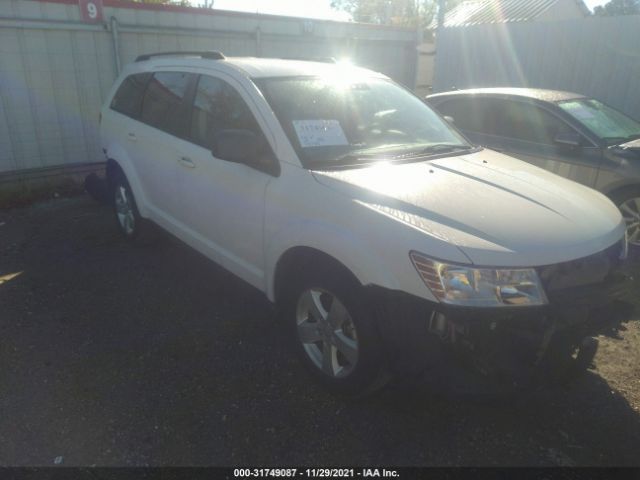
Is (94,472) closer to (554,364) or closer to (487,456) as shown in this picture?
(487,456)

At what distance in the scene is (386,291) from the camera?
7.36 ft

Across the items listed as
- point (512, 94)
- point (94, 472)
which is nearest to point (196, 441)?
point (94, 472)

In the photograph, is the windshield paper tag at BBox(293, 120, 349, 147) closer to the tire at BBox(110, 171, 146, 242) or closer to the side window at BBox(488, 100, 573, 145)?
the tire at BBox(110, 171, 146, 242)

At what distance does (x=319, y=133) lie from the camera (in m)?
2.95

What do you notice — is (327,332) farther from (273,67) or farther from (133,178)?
(133,178)

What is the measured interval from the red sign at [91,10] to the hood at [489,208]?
619 centimetres

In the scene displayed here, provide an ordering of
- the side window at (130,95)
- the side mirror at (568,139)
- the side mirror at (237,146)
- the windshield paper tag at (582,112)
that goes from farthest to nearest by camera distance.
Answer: the windshield paper tag at (582,112) → the side mirror at (568,139) → the side window at (130,95) → the side mirror at (237,146)

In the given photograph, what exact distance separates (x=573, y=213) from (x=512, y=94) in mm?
3689

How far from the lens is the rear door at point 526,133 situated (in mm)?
5023

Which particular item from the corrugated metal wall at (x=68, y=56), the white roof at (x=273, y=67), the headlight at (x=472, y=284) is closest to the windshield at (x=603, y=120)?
the white roof at (x=273, y=67)

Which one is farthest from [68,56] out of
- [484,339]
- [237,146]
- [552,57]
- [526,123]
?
[552,57]

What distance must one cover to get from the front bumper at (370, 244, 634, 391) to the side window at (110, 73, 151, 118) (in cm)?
330

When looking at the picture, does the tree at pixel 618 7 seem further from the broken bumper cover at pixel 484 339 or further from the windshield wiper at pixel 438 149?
the broken bumper cover at pixel 484 339

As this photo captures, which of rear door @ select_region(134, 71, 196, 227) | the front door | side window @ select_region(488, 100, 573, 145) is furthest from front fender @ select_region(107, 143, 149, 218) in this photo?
side window @ select_region(488, 100, 573, 145)
